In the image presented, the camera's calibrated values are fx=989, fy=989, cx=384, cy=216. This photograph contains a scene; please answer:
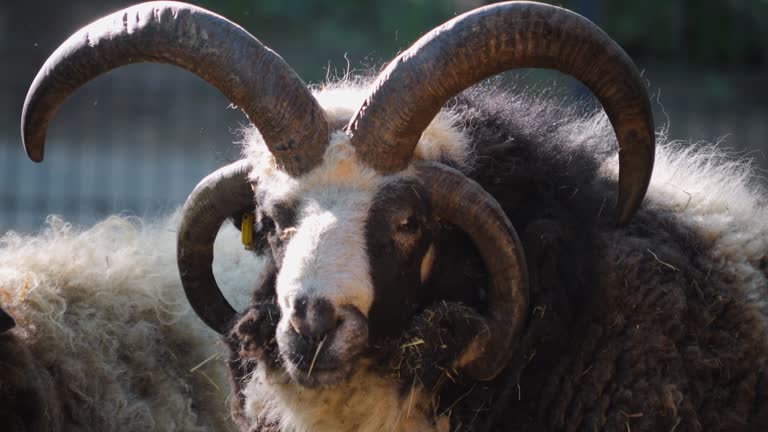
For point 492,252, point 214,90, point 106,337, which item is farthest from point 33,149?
point 214,90

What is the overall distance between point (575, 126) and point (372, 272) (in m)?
1.46

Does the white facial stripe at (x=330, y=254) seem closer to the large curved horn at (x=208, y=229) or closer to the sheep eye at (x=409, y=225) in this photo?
the sheep eye at (x=409, y=225)

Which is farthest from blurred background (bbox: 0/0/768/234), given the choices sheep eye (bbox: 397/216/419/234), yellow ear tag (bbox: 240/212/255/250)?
sheep eye (bbox: 397/216/419/234)

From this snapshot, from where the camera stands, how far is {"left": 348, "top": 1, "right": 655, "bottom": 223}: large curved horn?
3.89 m

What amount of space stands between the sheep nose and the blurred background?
1113 cm

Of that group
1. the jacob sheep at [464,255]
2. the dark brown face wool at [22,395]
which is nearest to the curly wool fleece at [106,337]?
the dark brown face wool at [22,395]

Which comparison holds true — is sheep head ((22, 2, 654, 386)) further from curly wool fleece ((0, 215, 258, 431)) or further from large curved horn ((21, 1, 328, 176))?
curly wool fleece ((0, 215, 258, 431))

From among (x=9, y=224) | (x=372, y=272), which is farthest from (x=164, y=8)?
(x=9, y=224)

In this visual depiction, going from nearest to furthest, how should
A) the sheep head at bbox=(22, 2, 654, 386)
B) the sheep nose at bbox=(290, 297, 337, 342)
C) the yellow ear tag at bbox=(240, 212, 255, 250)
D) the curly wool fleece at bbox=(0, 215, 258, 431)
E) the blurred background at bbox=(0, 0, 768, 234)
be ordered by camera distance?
1. the sheep nose at bbox=(290, 297, 337, 342)
2. the sheep head at bbox=(22, 2, 654, 386)
3. the yellow ear tag at bbox=(240, 212, 255, 250)
4. the curly wool fleece at bbox=(0, 215, 258, 431)
5. the blurred background at bbox=(0, 0, 768, 234)

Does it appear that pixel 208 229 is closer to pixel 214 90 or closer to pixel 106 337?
pixel 106 337

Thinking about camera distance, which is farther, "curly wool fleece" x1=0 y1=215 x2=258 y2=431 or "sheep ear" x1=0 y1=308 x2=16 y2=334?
"curly wool fleece" x1=0 y1=215 x2=258 y2=431

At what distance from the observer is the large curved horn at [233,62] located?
4.12 meters

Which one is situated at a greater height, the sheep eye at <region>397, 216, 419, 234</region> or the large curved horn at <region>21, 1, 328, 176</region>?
the large curved horn at <region>21, 1, 328, 176</region>

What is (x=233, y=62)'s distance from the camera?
413 centimetres
